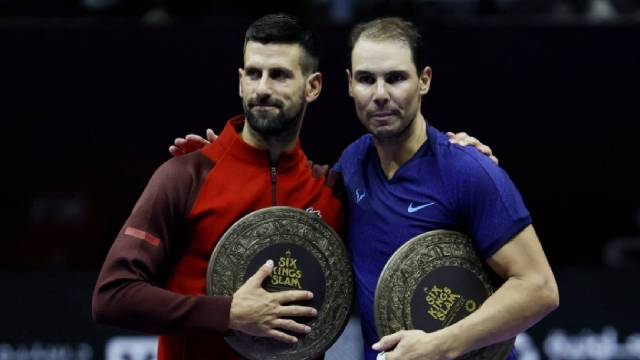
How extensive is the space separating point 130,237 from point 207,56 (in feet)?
12.2

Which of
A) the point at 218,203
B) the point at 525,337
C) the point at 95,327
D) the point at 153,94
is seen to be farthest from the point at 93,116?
the point at 218,203

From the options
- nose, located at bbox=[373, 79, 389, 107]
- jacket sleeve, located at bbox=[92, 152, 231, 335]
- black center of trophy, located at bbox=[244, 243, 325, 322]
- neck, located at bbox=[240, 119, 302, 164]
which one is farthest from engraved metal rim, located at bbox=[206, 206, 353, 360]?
nose, located at bbox=[373, 79, 389, 107]

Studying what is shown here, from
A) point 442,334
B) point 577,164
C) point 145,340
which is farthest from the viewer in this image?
point 577,164

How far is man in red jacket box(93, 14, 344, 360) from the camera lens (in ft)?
13.0

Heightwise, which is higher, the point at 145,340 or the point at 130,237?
the point at 130,237

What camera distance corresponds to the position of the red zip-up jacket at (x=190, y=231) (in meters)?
3.96

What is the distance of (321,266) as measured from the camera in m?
4.17

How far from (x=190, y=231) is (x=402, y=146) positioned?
0.80 m

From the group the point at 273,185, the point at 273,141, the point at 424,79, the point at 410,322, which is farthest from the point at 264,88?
the point at 410,322

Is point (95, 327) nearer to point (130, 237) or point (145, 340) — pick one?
point (145, 340)

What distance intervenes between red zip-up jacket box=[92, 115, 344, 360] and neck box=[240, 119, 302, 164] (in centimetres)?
2

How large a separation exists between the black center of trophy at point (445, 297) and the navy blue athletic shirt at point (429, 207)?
0.36 ft

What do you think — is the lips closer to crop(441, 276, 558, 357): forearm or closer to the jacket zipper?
the jacket zipper

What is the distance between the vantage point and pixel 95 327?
7.66 m
